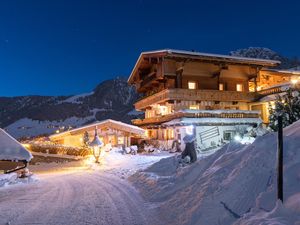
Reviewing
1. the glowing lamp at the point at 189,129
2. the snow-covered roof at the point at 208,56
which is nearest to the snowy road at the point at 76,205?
the glowing lamp at the point at 189,129

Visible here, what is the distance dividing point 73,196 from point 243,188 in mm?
6814

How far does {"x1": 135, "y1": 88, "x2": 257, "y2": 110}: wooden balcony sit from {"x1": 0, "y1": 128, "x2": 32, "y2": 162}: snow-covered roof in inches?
803

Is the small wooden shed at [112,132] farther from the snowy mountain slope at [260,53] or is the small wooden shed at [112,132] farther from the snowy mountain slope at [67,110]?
the snowy mountain slope at [260,53]

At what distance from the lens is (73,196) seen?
36.6 feet

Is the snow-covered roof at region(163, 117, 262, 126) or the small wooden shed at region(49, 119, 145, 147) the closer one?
the snow-covered roof at region(163, 117, 262, 126)

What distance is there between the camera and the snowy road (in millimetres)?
7863

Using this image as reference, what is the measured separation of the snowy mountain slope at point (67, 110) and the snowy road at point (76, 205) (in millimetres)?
72335

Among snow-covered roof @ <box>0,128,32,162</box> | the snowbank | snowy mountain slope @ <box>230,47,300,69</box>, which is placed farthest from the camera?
snowy mountain slope @ <box>230,47,300,69</box>

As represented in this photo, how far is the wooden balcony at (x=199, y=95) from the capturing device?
109 feet

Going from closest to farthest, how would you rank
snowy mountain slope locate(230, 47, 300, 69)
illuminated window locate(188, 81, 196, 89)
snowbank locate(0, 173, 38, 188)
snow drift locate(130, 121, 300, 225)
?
1. snow drift locate(130, 121, 300, 225)
2. snowbank locate(0, 173, 38, 188)
3. illuminated window locate(188, 81, 196, 89)
4. snowy mountain slope locate(230, 47, 300, 69)

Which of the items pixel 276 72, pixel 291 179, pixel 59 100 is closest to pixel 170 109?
pixel 276 72

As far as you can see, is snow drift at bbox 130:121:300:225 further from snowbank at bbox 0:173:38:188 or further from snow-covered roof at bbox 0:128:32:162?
snowbank at bbox 0:173:38:188

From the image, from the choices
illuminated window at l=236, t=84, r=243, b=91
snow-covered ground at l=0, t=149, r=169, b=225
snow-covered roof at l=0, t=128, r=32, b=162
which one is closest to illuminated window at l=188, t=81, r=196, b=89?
illuminated window at l=236, t=84, r=243, b=91

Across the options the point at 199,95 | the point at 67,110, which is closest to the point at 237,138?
the point at 199,95
